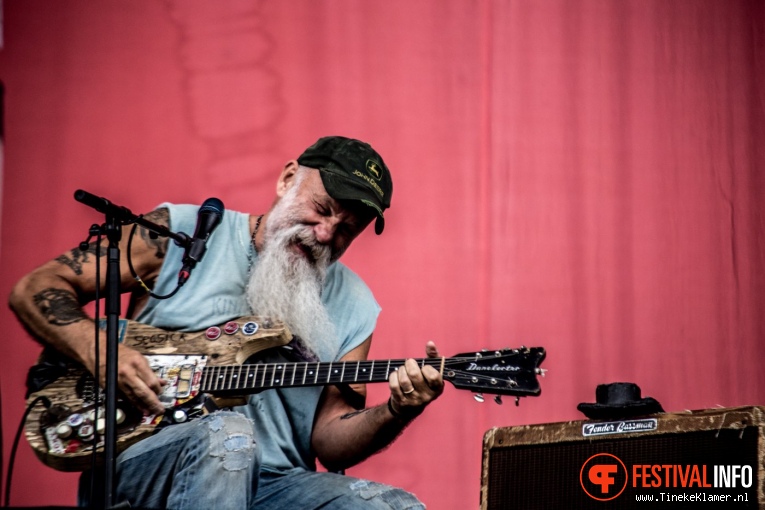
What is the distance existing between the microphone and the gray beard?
1.49 feet

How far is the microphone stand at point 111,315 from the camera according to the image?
2.06m

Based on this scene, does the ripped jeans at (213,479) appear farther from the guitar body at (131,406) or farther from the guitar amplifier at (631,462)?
the guitar amplifier at (631,462)

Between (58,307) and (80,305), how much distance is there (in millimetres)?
77

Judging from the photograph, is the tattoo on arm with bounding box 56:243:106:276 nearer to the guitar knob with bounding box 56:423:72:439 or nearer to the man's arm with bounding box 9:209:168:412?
the man's arm with bounding box 9:209:168:412

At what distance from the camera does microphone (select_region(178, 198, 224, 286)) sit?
229cm

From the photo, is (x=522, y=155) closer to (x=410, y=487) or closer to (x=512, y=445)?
(x=410, y=487)

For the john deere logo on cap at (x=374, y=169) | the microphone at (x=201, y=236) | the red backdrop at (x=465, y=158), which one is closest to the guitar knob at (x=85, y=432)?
the microphone at (x=201, y=236)

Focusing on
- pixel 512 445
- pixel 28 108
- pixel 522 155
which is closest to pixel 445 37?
pixel 522 155

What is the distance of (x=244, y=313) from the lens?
2812 mm

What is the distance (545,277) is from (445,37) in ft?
3.33

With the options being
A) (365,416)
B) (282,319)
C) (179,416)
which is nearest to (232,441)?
(179,416)

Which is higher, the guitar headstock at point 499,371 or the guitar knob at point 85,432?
the guitar headstock at point 499,371

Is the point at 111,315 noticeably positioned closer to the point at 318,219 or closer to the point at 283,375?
the point at 283,375

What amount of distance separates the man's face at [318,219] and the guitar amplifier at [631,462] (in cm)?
77
